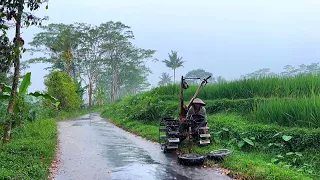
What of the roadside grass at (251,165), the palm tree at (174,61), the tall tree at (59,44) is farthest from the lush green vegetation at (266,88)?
the palm tree at (174,61)

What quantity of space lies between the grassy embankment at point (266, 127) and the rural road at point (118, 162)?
92cm

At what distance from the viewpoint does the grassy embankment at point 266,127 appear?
23.7 feet

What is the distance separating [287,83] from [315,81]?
1120 millimetres

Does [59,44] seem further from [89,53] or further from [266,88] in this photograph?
[266,88]

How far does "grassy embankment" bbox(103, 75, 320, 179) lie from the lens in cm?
723

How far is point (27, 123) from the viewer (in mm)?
13672

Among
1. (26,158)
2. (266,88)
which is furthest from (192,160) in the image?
(266,88)

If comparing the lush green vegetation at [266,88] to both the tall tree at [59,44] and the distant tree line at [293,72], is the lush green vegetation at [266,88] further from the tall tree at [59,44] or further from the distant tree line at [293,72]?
the tall tree at [59,44]

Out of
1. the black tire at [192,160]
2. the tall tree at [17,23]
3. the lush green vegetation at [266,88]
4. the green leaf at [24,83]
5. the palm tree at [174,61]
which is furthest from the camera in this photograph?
the palm tree at [174,61]

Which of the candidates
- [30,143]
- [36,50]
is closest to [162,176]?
[30,143]

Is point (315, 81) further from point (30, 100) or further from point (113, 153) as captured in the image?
point (30, 100)

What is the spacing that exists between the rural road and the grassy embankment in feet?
3.03

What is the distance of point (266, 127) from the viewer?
9250mm

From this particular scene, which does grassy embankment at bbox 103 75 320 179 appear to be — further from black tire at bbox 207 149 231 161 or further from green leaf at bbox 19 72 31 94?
green leaf at bbox 19 72 31 94
